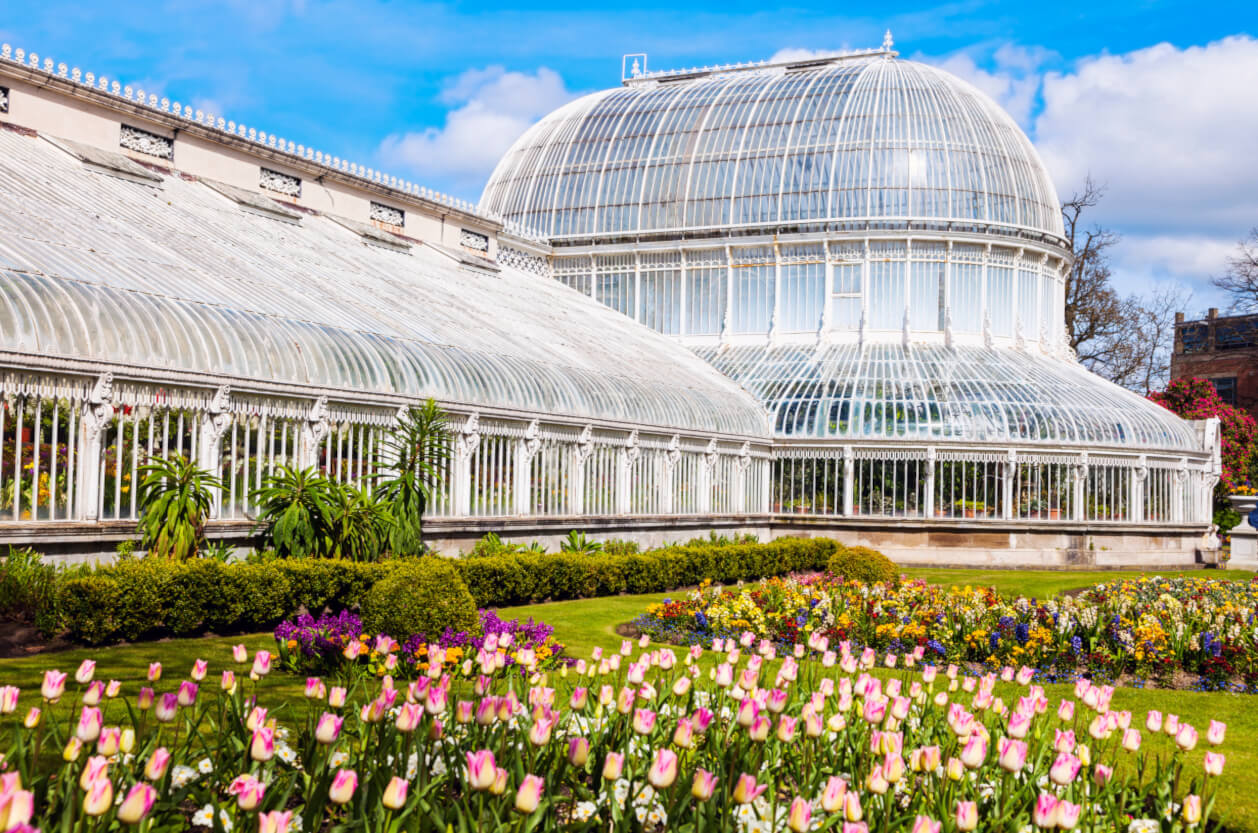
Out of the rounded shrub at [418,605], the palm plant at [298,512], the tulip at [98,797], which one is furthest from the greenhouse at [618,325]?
the tulip at [98,797]

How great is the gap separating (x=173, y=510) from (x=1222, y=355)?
59.5 meters

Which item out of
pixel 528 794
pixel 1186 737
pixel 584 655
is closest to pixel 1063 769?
pixel 1186 737

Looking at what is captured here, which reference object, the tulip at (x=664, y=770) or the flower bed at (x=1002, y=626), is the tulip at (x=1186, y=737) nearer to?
the tulip at (x=664, y=770)

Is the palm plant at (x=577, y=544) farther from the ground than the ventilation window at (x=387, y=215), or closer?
closer

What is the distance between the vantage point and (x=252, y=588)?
13.8 meters

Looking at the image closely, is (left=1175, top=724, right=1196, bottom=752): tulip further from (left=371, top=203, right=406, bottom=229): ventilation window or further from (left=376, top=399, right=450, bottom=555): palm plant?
(left=371, top=203, right=406, bottom=229): ventilation window

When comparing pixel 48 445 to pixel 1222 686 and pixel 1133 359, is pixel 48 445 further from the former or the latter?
pixel 1133 359

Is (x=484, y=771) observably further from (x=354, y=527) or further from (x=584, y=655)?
(x=354, y=527)

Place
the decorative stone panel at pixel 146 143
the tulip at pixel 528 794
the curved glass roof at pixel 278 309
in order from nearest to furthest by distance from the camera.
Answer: the tulip at pixel 528 794, the curved glass roof at pixel 278 309, the decorative stone panel at pixel 146 143

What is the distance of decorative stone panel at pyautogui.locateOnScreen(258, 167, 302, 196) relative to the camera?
2711 centimetres

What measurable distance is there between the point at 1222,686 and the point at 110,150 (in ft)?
65.3

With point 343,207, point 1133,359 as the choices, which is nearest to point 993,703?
point 343,207

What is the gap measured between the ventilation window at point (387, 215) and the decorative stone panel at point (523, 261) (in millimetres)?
4409

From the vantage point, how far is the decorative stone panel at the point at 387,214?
99.7 feet
